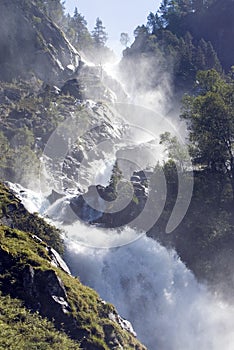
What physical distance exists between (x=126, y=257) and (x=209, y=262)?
21.9ft

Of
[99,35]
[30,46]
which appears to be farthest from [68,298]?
[99,35]

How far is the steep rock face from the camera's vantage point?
8938 centimetres

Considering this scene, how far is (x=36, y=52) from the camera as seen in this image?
91500 millimetres

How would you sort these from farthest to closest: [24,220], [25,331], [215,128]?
[215,128] < [24,220] < [25,331]

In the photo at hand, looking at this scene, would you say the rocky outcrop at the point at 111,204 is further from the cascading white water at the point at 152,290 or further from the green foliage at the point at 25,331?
the green foliage at the point at 25,331

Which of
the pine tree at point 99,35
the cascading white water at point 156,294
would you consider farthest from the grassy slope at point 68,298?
the pine tree at point 99,35

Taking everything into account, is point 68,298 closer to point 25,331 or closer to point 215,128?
point 25,331

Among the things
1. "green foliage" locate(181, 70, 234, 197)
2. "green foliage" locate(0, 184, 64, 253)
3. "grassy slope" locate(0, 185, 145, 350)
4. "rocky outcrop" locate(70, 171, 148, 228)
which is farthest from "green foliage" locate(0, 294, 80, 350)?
"green foliage" locate(181, 70, 234, 197)

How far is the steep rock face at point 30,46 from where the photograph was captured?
89375 millimetres

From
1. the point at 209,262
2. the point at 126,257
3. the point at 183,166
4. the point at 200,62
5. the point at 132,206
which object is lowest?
the point at 126,257

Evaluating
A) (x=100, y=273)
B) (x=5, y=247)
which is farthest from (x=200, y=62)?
(x=5, y=247)

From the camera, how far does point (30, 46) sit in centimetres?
9206

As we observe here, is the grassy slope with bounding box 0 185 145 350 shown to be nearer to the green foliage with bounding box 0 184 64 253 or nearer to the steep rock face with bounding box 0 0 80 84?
the green foliage with bounding box 0 184 64 253

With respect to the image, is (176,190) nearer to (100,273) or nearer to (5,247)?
(100,273)
